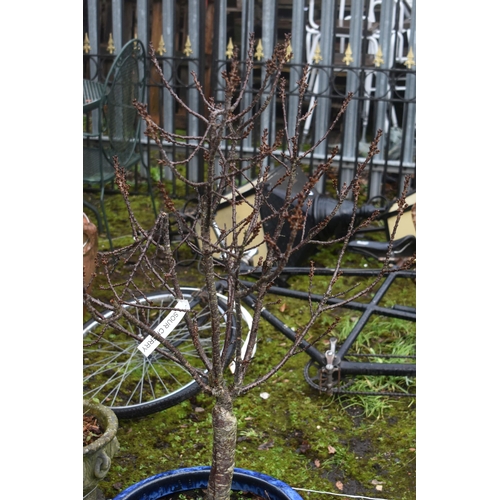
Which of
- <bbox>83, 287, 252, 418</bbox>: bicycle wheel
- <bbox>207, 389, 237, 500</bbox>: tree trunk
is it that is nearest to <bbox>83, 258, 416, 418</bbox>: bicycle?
<bbox>83, 287, 252, 418</bbox>: bicycle wheel

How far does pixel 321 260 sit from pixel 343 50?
2413 millimetres

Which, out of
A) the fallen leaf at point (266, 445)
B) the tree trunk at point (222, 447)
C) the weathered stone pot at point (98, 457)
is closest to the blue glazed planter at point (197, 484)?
the tree trunk at point (222, 447)

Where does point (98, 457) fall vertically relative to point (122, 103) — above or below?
below

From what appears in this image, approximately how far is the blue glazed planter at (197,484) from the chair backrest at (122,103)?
10.8ft

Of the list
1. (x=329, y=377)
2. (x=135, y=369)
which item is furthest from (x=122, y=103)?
(x=329, y=377)

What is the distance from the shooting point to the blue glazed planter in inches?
96.7

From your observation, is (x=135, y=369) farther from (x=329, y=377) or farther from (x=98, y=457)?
(x=98, y=457)

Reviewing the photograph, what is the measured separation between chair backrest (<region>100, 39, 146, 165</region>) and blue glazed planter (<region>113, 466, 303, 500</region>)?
3.29m

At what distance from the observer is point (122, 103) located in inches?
224

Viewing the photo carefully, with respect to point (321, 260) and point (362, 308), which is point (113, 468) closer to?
point (362, 308)

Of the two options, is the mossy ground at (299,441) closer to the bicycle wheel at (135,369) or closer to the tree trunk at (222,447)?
the bicycle wheel at (135,369)

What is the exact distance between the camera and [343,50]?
7.18 m

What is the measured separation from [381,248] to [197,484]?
3389 millimetres
